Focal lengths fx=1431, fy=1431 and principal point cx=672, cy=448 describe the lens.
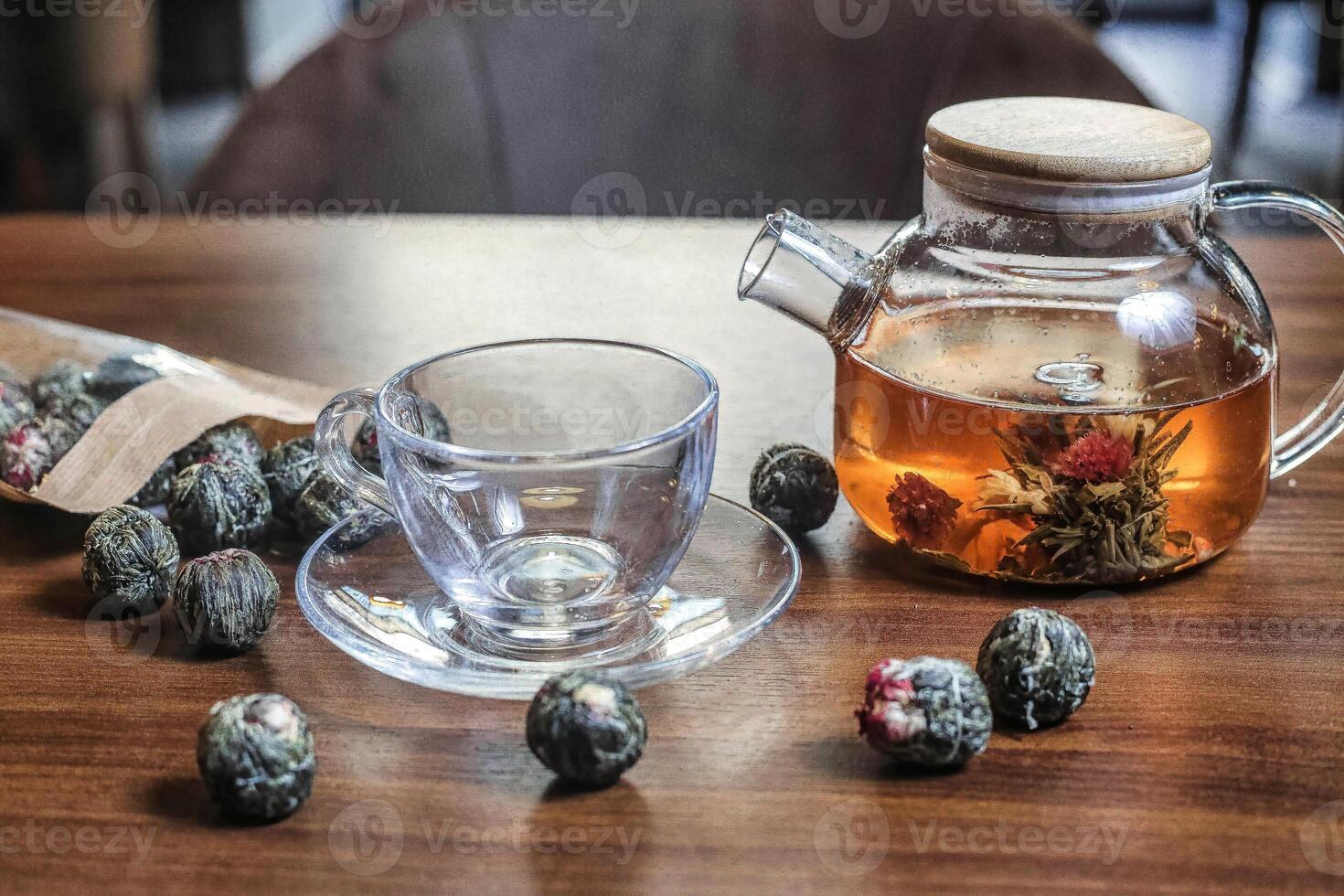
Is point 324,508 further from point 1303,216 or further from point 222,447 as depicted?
point 1303,216

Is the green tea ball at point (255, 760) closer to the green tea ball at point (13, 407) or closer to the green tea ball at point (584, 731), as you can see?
the green tea ball at point (584, 731)

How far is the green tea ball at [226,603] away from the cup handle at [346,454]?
6 centimetres

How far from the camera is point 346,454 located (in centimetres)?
71

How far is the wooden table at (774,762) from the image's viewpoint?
512mm

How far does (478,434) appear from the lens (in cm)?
83

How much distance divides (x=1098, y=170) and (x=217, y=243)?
970mm

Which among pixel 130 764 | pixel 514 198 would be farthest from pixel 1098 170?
pixel 514 198

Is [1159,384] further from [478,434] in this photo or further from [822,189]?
[822,189]

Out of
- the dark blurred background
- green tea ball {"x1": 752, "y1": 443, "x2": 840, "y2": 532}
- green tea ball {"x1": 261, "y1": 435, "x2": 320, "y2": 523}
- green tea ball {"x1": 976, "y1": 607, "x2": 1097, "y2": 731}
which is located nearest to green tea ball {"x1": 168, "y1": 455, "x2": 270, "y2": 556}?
green tea ball {"x1": 261, "y1": 435, "x2": 320, "y2": 523}

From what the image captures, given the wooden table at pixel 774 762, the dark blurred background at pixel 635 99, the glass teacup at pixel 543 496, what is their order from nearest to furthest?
the wooden table at pixel 774 762
the glass teacup at pixel 543 496
the dark blurred background at pixel 635 99

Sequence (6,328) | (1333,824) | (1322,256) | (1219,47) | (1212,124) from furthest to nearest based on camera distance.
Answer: (1219,47)
(1212,124)
(1322,256)
(6,328)
(1333,824)

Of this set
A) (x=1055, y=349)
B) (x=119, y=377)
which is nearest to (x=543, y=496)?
Result: (x=1055, y=349)

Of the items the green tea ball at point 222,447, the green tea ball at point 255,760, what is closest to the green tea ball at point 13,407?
the green tea ball at point 222,447

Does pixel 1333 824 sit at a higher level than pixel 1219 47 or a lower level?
higher
